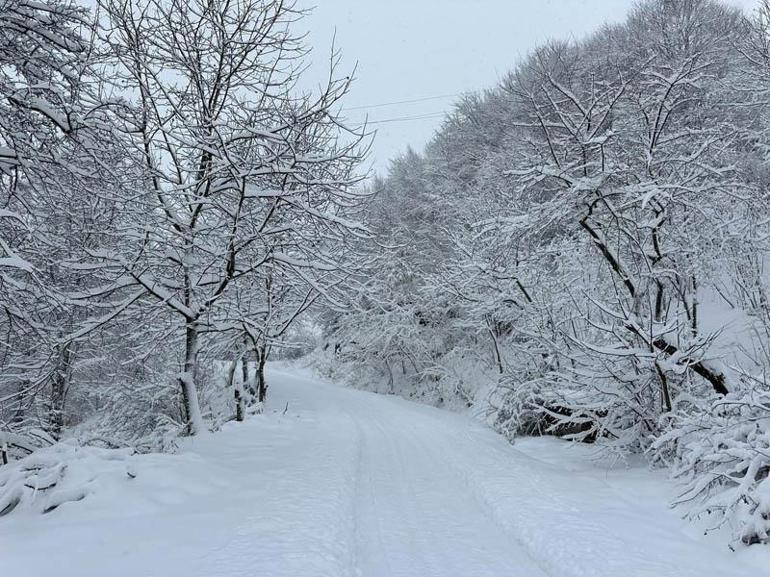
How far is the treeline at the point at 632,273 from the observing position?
22.6ft

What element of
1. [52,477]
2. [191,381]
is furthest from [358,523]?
[191,381]

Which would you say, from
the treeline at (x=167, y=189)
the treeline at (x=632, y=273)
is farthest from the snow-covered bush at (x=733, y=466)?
the treeline at (x=167, y=189)

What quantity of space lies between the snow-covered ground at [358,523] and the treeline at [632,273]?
747 mm

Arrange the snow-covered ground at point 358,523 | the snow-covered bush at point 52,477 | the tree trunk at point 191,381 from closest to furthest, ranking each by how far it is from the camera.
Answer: the snow-covered ground at point 358,523 → the snow-covered bush at point 52,477 → the tree trunk at point 191,381

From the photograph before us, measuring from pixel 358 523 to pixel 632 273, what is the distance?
23.7 ft

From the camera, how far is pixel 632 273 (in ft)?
32.2

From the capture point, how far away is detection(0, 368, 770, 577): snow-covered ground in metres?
4.28

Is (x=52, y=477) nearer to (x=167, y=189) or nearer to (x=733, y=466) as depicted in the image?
(x=167, y=189)

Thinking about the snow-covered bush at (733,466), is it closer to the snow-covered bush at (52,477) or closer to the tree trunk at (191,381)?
the snow-covered bush at (52,477)

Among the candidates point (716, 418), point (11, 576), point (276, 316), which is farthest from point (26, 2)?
point (276, 316)

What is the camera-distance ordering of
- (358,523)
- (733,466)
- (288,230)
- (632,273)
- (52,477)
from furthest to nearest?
(632,273) < (288,230) < (358,523) < (733,466) < (52,477)

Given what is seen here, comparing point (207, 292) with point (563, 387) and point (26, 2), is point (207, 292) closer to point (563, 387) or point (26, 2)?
point (26, 2)

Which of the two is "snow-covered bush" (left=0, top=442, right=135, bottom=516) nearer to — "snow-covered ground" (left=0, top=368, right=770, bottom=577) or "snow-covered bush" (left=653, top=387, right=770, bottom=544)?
"snow-covered ground" (left=0, top=368, right=770, bottom=577)

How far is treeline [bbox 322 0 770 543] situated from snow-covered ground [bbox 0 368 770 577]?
2.45ft
